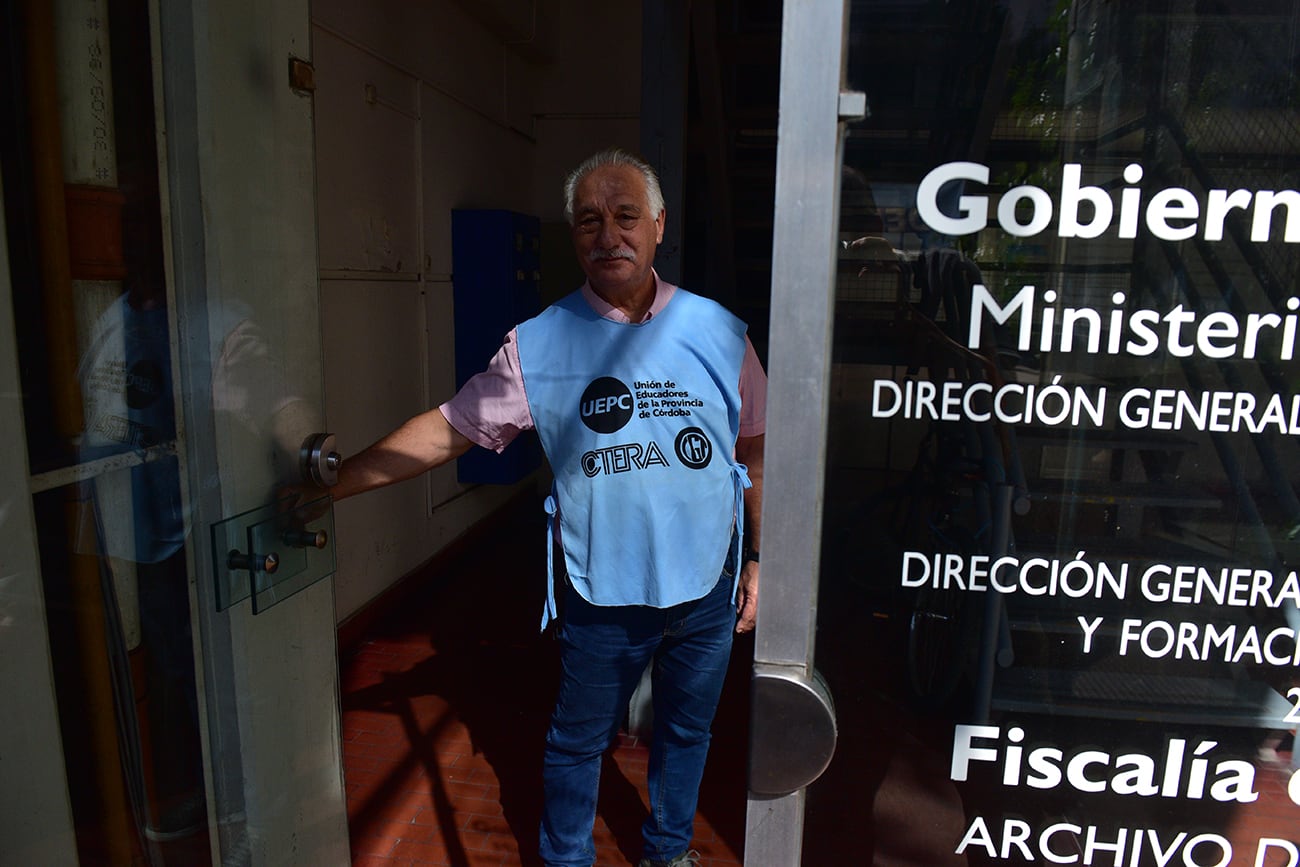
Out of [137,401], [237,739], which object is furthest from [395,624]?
[137,401]

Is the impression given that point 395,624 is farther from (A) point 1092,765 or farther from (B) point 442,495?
(A) point 1092,765

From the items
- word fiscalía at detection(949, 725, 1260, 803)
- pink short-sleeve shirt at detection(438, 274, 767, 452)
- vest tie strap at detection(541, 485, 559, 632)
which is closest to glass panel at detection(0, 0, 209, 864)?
pink short-sleeve shirt at detection(438, 274, 767, 452)

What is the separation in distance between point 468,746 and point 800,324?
2.88 metres

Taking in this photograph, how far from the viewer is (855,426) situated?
110 cm

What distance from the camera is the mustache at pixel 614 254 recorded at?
2301 millimetres

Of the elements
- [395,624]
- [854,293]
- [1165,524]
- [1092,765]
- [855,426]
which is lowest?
[395,624]

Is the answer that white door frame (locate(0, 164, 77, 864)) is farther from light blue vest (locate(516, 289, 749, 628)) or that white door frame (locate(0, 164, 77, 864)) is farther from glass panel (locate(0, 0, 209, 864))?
light blue vest (locate(516, 289, 749, 628))

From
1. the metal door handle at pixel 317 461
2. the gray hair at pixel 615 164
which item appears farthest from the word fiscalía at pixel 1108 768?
the gray hair at pixel 615 164

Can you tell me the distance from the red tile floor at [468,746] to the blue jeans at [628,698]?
0.38 m

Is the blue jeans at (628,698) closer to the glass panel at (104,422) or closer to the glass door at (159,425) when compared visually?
the glass door at (159,425)

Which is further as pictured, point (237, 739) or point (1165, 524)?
point (237, 739)

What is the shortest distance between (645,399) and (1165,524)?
1.26 meters

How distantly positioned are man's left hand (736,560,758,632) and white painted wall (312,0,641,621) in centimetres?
215

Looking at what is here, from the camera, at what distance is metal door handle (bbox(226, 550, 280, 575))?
68.8 inches
